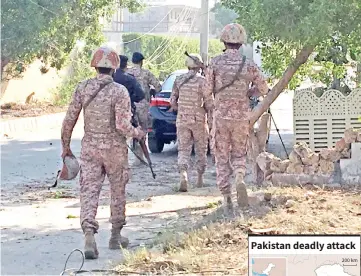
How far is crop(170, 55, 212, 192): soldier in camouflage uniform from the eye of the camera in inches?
460

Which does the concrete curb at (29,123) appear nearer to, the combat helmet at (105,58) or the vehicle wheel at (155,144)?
the vehicle wheel at (155,144)

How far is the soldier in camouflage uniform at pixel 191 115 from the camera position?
11695mm

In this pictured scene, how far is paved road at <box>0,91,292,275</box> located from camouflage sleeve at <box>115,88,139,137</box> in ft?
3.41

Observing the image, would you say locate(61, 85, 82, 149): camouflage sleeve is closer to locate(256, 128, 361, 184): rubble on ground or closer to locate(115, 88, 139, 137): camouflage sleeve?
locate(115, 88, 139, 137): camouflage sleeve

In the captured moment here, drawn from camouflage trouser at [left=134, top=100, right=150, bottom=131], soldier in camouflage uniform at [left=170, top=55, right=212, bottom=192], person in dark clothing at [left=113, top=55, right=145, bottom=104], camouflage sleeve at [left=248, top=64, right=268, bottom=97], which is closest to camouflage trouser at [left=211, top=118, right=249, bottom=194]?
camouflage sleeve at [left=248, top=64, right=268, bottom=97]

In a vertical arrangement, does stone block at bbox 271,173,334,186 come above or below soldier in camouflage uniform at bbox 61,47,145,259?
below

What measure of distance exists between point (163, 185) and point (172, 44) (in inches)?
1230

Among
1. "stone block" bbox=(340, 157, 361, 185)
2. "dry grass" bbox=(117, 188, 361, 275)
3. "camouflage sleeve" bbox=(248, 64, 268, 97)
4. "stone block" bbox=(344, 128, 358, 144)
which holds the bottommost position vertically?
"dry grass" bbox=(117, 188, 361, 275)

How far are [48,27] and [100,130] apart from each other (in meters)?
14.8

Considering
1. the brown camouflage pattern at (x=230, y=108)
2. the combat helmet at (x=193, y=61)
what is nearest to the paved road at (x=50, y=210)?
the brown camouflage pattern at (x=230, y=108)

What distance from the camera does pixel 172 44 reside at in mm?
43188

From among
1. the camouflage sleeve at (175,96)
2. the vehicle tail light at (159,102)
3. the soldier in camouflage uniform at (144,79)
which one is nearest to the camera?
the camouflage sleeve at (175,96)

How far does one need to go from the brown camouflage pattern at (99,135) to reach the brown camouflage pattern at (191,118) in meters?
3.89

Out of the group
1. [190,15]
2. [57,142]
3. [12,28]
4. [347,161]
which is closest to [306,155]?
[347,161]
